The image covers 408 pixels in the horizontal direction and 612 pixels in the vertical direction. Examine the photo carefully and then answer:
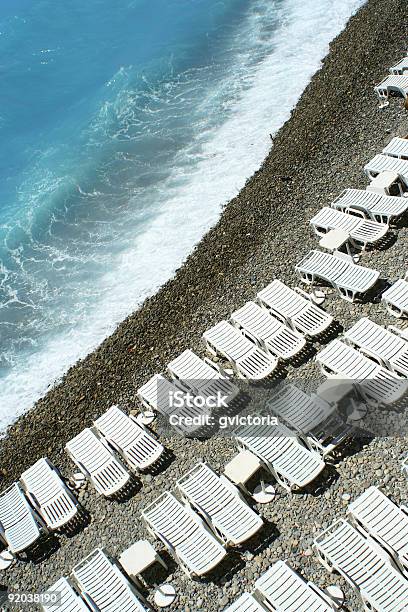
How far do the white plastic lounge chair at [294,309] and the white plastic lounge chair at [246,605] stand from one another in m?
6.73

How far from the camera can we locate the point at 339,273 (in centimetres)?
1755

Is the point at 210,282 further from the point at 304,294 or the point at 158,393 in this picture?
the point at 158,393

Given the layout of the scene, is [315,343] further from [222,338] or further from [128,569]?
[128,569]

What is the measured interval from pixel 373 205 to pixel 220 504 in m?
10.5

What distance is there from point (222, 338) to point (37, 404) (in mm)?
6194

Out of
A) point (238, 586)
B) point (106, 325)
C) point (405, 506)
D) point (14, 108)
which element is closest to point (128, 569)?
point (238, 586)

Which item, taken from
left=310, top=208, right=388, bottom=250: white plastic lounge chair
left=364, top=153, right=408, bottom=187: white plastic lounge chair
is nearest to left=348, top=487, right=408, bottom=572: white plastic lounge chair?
left=310, top=208, right=388, bottom=250: white plastic lounge chair

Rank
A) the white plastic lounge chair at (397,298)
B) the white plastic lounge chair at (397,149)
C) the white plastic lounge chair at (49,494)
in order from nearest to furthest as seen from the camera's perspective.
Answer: the white plastic lounge chair at (49,494)
the white plastic lounge chair at (397,298)
the white plastic lounge chair at (397,149)

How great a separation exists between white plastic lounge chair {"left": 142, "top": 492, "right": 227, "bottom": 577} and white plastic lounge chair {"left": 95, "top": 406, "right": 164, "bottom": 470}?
1201 millimetres

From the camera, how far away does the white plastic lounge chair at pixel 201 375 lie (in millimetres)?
15901

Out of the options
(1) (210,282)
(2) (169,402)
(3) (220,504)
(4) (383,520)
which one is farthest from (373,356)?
(1) (210,282)

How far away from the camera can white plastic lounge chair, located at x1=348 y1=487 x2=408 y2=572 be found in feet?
38.7

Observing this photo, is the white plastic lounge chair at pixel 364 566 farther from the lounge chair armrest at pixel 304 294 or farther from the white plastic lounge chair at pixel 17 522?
the lounge chair armrest at pixel 304 294

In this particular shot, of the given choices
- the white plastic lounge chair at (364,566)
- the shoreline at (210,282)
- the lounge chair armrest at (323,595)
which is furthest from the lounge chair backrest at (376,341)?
the lounge chair armrest at (323,595)
